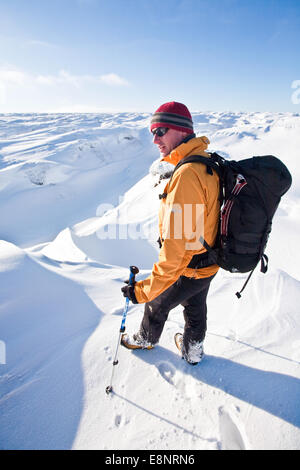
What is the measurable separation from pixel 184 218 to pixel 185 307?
2.81 ft

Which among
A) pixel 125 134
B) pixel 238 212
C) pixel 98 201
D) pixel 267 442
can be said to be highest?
pixel 125 134

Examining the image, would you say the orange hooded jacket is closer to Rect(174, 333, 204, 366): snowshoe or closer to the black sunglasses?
the black sunglasses

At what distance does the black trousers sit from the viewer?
156 centimetres

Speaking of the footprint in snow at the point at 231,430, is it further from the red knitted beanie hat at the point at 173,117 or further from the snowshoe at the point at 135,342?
the red knitted beanie hat at the point at 173,117

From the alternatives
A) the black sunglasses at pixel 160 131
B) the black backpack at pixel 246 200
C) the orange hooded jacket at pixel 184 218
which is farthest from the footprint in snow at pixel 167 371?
the black sunglasses at pixel 160 131

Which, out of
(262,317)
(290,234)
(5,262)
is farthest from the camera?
(290,234)

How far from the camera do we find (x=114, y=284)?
3158 mm

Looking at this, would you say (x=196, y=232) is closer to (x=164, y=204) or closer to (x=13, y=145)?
(x=164, y=204)

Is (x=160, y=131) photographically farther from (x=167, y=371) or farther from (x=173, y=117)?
(x=167, y=371)

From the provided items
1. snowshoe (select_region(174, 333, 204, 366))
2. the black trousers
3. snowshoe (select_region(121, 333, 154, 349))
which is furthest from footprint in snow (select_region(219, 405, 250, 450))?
snowshoe (select_region(121, 333, 154, 349))

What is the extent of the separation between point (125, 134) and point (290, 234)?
2736 cm

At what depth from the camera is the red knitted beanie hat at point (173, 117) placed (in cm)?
149

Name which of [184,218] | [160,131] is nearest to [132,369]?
[184,218]

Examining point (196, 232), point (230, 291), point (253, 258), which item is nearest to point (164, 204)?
point (196, 232)
